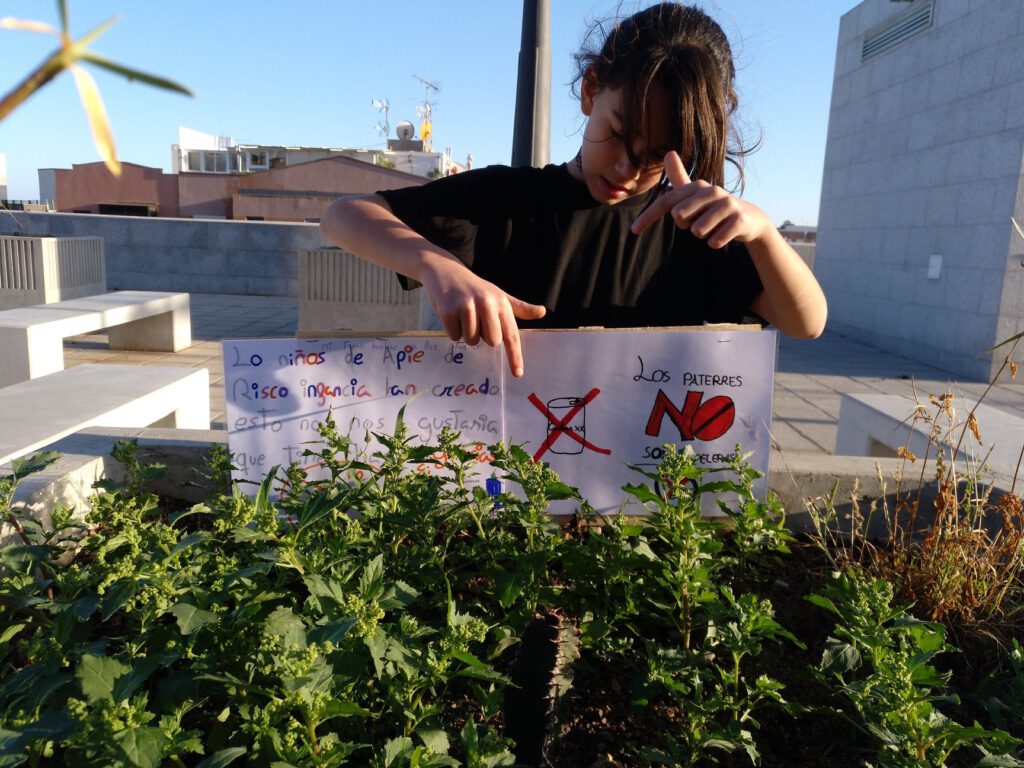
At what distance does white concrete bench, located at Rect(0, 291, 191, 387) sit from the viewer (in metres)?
5.31

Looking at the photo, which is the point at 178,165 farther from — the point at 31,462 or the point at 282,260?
the point at 31,462

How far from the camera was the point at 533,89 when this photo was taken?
5.05 meters

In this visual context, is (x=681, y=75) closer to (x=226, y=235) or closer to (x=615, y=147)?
(x=615, y=147)

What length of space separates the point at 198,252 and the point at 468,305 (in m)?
12.9

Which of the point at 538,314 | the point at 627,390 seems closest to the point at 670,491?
the point at 627,390

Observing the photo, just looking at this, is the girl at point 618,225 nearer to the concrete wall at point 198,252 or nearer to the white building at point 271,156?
the concrete wall at point 198,252

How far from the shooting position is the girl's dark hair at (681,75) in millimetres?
1592

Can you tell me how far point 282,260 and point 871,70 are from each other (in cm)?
938

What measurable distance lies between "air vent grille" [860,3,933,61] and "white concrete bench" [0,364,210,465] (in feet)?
32.2

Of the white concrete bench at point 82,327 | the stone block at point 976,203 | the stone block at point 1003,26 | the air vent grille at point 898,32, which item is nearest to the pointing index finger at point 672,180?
the white concrete bench at point 82,327

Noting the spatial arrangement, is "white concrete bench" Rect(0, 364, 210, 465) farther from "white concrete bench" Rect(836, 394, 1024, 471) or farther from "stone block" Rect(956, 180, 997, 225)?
"stone block" Rect(956, 180, 997, 225)

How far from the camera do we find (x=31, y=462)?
1.42 meters

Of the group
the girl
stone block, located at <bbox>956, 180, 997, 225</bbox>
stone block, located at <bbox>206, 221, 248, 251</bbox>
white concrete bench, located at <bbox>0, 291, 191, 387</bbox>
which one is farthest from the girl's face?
stone block, located at <bbox>206, 221, 248, 251</bbox>

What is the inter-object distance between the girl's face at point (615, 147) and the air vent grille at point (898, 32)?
32.0ft
